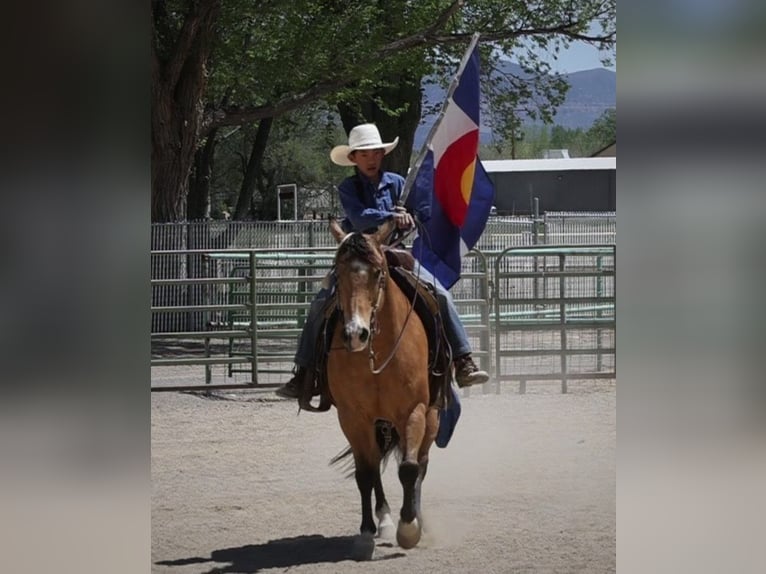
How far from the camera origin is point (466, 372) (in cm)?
607

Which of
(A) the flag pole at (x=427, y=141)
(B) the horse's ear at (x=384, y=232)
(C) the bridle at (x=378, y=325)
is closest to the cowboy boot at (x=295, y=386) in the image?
(C) the bridle at (x=378, y=325)

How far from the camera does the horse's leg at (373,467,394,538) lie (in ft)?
19.3

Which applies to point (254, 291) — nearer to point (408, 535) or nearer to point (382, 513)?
point (382, 513)

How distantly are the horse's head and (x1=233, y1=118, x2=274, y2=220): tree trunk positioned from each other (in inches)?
98.4

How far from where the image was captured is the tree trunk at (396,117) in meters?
6.23

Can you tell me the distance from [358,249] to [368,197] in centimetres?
55

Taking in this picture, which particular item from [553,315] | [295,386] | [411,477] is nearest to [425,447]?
[411,477]

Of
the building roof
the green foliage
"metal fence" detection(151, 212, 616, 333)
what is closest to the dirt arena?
"metal fence" detection(151, 212, 616, 333)

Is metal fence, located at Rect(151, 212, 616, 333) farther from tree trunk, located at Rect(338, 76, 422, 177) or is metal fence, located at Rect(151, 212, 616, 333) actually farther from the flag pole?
the flag pole

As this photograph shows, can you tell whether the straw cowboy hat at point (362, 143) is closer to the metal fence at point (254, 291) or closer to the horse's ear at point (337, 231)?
the horse's ear at point (337, 231)

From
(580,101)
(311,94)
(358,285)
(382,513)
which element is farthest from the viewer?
(311,94)
